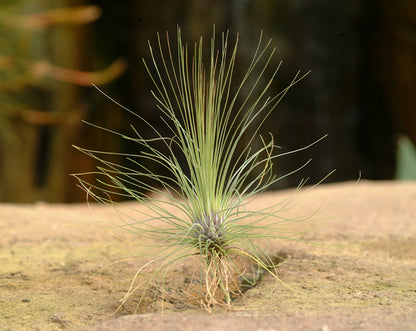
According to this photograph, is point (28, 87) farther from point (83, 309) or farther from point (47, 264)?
point (83, 309)

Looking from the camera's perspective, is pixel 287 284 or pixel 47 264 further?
pixel 47 264

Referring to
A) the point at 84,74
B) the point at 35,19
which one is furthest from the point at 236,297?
the point at 84,74

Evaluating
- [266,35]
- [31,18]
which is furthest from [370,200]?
[266,35]

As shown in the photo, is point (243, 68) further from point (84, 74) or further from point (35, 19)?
point (35, 19)

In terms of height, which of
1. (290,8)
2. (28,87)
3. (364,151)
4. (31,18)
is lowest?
(364,151)

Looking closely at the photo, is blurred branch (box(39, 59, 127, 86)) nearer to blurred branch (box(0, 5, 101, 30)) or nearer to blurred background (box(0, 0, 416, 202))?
blurred background (box(0, 0, 416, 202))

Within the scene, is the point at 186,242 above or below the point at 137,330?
above

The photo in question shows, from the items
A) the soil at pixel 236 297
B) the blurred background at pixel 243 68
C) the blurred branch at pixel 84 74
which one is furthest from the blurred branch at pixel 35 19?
the soil at pixel 236 297
